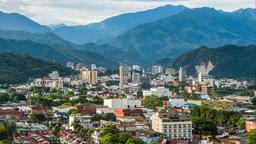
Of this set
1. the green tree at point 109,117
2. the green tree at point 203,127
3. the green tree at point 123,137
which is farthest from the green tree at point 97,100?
the green tree at point 123,137

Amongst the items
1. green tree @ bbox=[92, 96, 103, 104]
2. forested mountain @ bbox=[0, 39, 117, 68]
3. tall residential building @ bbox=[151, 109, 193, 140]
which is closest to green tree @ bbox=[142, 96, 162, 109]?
green tree @ bbox=[92, 96, 103, 104]

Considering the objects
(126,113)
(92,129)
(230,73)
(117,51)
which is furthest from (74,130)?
(117,51)

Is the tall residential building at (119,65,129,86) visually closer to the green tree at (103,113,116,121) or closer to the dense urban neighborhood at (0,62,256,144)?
the dense urban neighborhood at (0,62,256,144)

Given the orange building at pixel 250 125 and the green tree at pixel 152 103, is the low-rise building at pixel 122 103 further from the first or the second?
the orange building at pixel 250 125

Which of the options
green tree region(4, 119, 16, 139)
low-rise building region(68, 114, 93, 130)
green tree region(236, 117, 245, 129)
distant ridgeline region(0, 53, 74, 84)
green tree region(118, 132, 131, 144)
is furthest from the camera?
distant ridgeline region(0, 53, 74, 84)

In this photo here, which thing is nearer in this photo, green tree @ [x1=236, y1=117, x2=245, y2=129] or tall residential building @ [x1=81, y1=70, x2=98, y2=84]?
green tree @ [x1=236, y1=117, x2=245, y2=129]

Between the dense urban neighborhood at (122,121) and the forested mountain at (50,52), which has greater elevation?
the forested mountain at (50,52)

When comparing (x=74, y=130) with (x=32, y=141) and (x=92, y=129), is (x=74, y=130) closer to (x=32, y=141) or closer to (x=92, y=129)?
(x=92, y=129)
